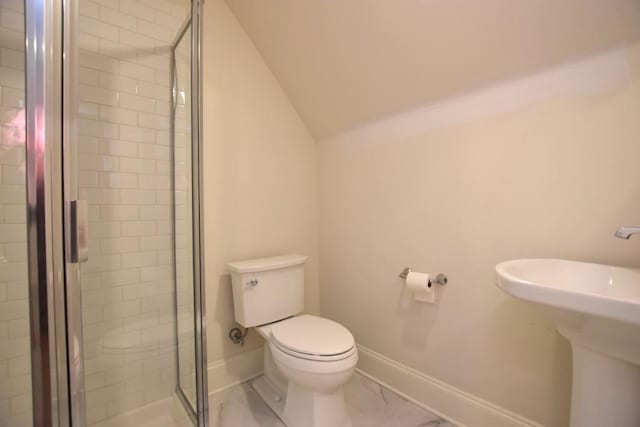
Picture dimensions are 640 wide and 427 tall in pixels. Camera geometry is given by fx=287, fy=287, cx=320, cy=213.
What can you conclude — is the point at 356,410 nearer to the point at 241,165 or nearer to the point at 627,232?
the point at 627,232

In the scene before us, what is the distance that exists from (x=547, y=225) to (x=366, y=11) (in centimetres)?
123

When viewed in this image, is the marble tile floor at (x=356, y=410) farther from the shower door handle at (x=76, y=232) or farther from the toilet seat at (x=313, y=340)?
the shower door handle at (x=76, y=232)

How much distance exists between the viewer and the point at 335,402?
1304 millimetres

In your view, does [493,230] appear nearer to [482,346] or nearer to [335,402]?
[482,346]

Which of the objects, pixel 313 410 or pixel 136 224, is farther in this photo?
pixel 136 224

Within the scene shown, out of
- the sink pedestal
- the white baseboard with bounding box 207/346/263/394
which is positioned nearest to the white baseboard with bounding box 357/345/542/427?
the sink pedestal

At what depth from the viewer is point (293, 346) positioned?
49.9 inches

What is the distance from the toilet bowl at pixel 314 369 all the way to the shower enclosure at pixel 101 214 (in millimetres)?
378

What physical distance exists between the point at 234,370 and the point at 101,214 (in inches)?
45.2

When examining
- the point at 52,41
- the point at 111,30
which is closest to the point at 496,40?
the point at 52,41

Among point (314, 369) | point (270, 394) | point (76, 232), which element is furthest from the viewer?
point (270, 394)

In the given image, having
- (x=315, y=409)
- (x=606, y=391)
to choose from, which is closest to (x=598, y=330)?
(x=606, y=391)

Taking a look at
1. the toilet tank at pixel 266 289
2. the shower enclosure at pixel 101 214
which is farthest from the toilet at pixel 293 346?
the shower enclosure at pixel 101 214

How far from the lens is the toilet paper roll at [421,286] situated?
1426 mm
